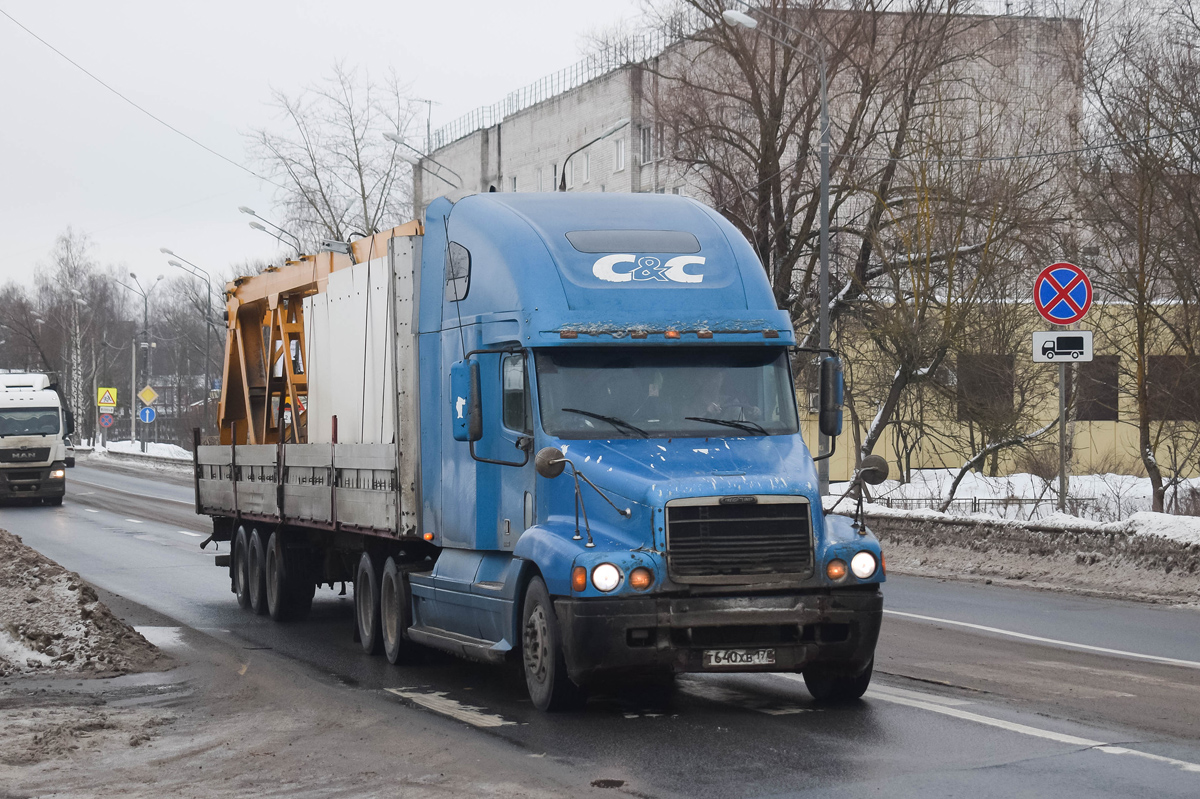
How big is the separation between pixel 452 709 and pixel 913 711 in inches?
114

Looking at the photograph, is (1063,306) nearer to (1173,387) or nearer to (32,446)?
(1173,387)

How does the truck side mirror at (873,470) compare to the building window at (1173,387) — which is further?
the building window at (1173,387)

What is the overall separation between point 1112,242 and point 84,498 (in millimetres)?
28674

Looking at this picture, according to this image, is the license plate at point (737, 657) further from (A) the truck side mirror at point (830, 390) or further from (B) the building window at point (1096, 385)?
(B) the building window at point (1096, 385)

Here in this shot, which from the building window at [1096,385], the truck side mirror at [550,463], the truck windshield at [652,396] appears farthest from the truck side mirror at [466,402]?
the building window at [1096,385]

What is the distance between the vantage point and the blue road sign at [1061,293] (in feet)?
60.6

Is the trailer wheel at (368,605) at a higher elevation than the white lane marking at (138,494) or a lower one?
higher

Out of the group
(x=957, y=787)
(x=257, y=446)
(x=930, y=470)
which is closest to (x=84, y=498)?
(x=930, y=470)

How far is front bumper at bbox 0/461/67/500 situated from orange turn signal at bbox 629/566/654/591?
3390cm

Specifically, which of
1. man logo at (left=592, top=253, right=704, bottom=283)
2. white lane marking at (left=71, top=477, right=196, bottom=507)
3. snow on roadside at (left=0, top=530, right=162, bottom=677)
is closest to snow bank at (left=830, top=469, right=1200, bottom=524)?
man logo at (left=592, top=253, right=704, bottom=283)

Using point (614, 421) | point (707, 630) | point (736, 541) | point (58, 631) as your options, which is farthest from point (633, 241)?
point (58, 631)

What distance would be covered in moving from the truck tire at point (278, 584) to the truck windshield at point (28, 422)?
26.3 meters

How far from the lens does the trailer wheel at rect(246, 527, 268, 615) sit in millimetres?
16328

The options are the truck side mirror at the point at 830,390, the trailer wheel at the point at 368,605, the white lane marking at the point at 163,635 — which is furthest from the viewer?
the white lane marking at the point at 163,635
